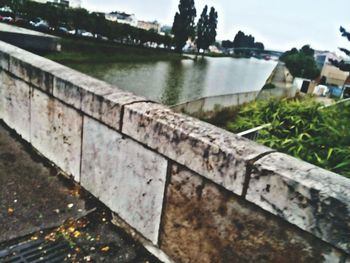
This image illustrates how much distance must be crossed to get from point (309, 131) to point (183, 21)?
7065 cm

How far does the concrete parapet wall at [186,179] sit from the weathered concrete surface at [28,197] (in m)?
0.17

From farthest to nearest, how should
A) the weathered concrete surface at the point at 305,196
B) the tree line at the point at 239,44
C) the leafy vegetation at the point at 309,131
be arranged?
1. the tree line at the point at 239,44
2. the leafy vegetation at the point at 309,131
3. the weathered concrete surface at the point at 305,196

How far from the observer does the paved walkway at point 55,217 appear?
6.72 feet

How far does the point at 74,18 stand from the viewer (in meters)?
47.3

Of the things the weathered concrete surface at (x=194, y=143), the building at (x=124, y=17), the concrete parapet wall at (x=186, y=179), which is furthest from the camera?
the building at (x=124, y=17)

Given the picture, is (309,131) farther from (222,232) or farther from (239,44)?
(239,44)

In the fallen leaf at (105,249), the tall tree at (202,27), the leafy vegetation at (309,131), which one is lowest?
the fallen leaf at (105,249)

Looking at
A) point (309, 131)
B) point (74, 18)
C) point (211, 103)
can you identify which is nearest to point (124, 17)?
point (74, 18)

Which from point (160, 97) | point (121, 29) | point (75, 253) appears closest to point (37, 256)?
point (75, 253)

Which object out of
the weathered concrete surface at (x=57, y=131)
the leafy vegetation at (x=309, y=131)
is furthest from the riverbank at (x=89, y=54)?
the weathered concrete surface at (x=57, y=131)

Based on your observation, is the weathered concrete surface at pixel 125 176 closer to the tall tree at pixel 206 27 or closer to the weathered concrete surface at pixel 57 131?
the weathered concrete surface at pixel 57 131

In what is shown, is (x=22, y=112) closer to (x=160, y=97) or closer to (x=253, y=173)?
(x=253, y=173)

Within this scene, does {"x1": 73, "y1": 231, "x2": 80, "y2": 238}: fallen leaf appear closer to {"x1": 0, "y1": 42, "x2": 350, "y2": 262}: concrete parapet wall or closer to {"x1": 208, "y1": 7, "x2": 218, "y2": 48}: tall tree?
{"x1": 0, "y1": 42, "x2": 350, "y2": 262}: concrete parapet wall

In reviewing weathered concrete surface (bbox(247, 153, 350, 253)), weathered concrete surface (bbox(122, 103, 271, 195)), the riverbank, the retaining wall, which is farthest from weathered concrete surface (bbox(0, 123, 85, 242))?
the riverbank
